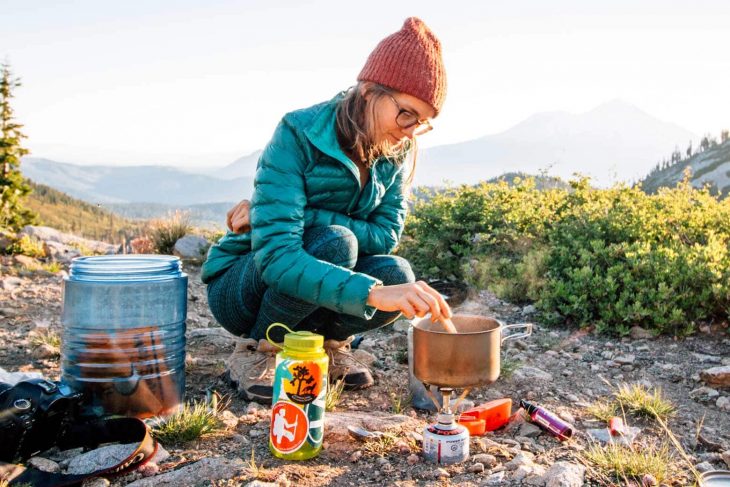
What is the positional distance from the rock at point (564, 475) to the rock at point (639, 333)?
288 cm

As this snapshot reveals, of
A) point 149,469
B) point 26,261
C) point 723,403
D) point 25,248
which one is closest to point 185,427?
point 149,469

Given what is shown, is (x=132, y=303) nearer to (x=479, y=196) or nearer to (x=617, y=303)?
(x=617, y=303)

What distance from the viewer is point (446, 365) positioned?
8.31ft

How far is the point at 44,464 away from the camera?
8.68 ft

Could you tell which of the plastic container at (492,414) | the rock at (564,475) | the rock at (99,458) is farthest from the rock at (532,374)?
the rock at (99,458)

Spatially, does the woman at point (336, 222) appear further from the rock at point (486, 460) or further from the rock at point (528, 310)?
the rock at point (528, 310)

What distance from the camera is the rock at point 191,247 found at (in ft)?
28.2

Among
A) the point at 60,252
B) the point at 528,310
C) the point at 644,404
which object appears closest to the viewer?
the point at 644,404

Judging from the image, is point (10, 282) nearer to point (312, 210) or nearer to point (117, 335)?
point (117, 335)

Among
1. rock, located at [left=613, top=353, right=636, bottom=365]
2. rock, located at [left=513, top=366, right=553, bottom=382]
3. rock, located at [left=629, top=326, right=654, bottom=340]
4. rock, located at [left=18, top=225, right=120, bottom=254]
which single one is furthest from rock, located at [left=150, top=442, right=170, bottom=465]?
rock, located at [left=18, top=225, right=120, bottom=254]

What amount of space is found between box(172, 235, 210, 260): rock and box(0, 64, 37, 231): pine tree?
6.50 feet

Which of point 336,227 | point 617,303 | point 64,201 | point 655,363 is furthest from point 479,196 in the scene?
point 64,201

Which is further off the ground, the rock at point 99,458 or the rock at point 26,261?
the rock at point 26,261

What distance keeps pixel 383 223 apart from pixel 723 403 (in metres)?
2.26
